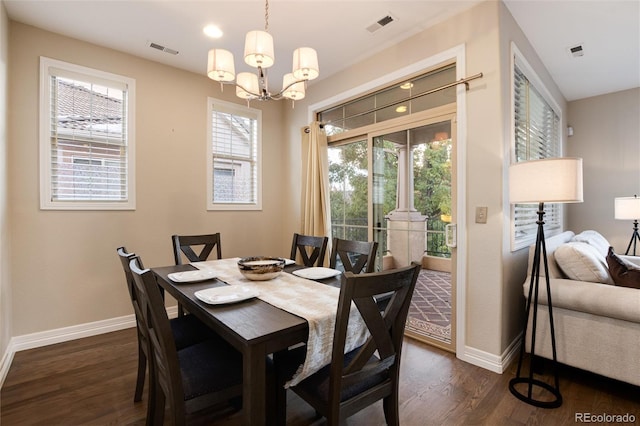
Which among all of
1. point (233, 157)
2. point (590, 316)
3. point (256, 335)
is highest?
Result: point (233, 157)

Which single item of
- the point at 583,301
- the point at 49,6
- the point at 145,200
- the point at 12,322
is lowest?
the point at 12,322

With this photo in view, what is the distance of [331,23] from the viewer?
267 cm

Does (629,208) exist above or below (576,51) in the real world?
below

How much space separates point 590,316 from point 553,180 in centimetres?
103

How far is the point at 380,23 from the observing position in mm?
2664

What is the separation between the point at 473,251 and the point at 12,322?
4.01 meters

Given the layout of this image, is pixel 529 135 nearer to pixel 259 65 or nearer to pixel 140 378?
pixel 259 65

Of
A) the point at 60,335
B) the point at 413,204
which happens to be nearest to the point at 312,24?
the point at 413,204

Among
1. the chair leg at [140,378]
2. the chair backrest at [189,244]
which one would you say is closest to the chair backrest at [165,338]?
the chair leg at [140,378]

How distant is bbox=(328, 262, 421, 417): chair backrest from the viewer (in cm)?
118

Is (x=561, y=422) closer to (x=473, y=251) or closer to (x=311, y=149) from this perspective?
(x=473, y=251)

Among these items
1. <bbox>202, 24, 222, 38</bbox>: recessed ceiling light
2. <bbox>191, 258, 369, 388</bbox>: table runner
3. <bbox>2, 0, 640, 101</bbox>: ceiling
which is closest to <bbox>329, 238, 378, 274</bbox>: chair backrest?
<bbox>191, 258, 369, 388</bbox>: table runner

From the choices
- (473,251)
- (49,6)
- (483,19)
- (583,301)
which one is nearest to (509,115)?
(483,19)

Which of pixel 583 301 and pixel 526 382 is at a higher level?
Result: pixel 583 301
